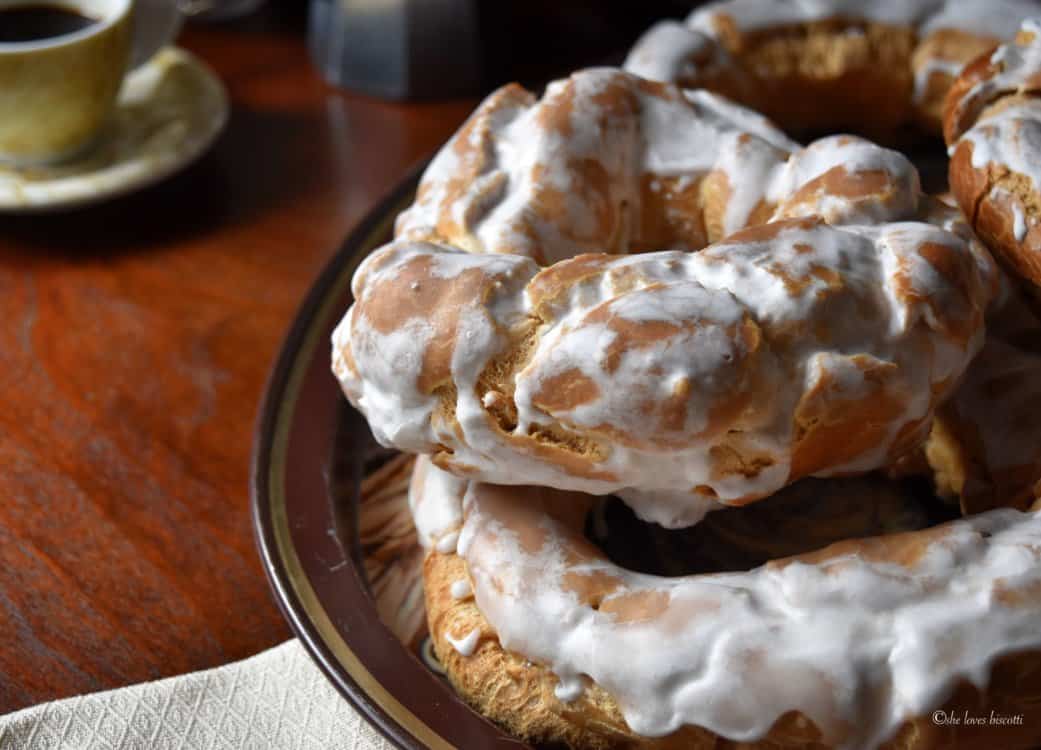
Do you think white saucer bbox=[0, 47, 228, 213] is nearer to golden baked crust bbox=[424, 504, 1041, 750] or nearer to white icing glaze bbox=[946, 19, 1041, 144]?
golden baked crust bbox=[424, 504, 1041, 750]

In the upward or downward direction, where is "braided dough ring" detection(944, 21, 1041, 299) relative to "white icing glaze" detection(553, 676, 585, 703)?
upward

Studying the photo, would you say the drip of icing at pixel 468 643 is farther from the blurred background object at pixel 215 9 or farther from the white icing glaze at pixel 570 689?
the blurred background object at pixel 215 9

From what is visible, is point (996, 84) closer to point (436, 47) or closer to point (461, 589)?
point (461, 589)

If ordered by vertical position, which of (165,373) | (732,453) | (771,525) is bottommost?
(165,373)

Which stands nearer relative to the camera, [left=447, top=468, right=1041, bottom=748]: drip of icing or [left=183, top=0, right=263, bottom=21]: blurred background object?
[left=447, top=468, right=1041, bottom=748]: drip of icing

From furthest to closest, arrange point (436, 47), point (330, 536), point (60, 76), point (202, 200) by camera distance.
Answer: point (436, 47) < point (202, 200) < point (60, 76) < point (330, 536)

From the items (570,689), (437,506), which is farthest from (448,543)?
(570,689)

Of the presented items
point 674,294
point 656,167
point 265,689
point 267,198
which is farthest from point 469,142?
point 267,198

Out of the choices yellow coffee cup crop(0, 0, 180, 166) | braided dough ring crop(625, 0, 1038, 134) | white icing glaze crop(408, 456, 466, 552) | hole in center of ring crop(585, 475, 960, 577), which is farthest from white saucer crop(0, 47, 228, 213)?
hole in center of ring crop(585, 475, 960, 577)
